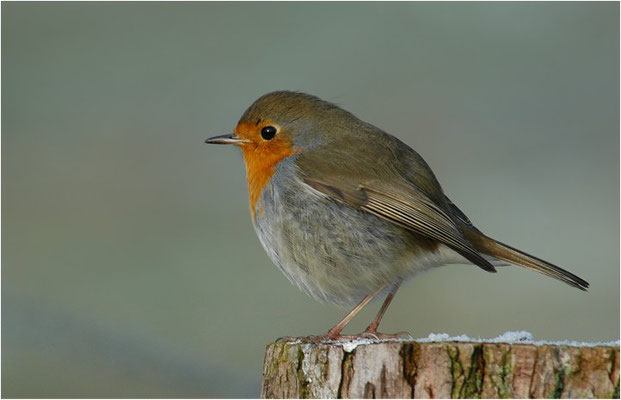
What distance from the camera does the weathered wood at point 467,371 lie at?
292 centimetres

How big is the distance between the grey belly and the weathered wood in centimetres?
84

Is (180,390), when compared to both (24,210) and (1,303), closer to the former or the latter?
(1,303)

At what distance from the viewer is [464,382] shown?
2979 millimetres

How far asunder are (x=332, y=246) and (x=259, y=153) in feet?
2.09

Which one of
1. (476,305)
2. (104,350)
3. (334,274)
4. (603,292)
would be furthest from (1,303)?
(603,292)

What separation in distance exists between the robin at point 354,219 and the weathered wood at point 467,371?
63cm

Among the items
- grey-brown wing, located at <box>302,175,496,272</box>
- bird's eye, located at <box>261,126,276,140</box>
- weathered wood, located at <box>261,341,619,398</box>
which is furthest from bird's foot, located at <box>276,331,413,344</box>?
bird's eye, located at <box>261,126,276,140</box>

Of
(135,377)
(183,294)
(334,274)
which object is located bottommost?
(135,377)

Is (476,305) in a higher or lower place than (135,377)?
higher

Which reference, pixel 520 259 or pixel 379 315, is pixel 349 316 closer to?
pixel 379 315

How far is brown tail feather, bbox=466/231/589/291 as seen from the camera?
3951 mm

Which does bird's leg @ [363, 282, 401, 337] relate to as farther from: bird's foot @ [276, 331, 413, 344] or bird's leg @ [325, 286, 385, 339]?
bird's foot @ [276, 331, 413, 344]

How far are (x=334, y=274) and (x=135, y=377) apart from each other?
116 cm

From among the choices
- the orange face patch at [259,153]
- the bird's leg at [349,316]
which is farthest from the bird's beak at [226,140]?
the bird's leg at [349,316]
